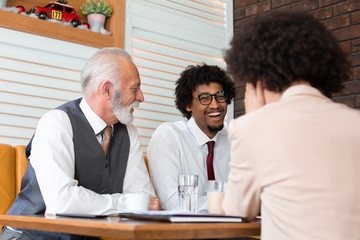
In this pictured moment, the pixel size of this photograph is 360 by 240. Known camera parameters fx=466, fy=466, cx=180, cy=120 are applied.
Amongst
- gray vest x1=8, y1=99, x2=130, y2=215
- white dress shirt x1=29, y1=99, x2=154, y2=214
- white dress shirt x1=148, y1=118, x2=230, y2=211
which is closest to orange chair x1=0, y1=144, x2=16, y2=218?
gray vest x1=8, y1=99, x2=130, y2=215

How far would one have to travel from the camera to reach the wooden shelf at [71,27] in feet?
9.84

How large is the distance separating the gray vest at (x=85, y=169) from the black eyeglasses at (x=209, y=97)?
809 mm

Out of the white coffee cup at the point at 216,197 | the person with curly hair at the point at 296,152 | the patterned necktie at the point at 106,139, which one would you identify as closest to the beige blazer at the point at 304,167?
the person with curly hair at the point at 296,152

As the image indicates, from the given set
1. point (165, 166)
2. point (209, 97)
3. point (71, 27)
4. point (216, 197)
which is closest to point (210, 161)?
point (165, 166)

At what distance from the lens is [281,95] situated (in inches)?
52.7

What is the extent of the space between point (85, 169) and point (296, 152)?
1.18m

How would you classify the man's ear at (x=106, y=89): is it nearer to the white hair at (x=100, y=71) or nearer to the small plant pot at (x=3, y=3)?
the white hair at (x=100, y=71)

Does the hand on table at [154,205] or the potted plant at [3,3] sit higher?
the potted plant at [3,3]

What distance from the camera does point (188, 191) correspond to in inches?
67.1

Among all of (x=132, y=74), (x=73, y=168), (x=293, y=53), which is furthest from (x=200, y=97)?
(x=293, y=53)

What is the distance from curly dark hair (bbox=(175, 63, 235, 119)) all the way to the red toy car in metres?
0.91

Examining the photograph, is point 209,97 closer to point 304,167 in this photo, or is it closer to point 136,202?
point 136,202

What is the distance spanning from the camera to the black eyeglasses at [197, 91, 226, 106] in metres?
2.90

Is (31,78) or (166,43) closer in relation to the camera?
(31,78)
